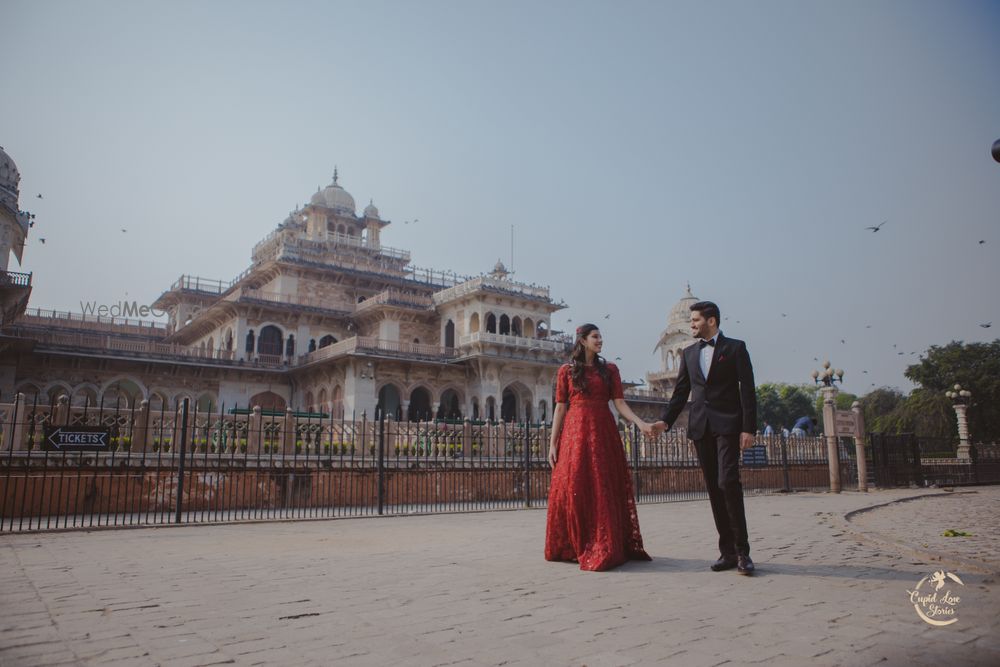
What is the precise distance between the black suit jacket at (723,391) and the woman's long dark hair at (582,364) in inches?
21.6

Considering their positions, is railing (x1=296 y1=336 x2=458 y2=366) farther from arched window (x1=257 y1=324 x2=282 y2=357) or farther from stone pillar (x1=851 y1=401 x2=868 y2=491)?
stone pillar (x1=851 y1=401 x2=868 y2=491)

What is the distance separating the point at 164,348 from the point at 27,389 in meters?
4.79

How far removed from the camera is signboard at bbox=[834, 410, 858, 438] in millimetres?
14039

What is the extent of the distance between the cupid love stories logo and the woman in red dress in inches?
62.7

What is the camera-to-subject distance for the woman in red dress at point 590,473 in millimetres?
4172

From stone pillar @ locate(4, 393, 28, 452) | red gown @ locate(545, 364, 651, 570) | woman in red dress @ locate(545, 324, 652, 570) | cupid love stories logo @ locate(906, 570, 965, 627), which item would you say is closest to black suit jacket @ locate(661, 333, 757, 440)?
woman in red dress @ locate(545, 324, 652, 570)

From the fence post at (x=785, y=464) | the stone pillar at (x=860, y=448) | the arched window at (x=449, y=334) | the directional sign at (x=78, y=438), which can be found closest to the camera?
the directional sign at (x=78, y=438)

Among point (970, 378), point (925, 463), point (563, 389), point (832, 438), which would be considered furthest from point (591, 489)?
point (970, 378)

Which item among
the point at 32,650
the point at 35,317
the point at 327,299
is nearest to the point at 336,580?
the point at 32,650

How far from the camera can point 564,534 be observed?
4.35 metres

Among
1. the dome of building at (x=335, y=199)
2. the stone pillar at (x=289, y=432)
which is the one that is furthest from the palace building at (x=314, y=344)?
the stone pillar at (x=289, y=432)

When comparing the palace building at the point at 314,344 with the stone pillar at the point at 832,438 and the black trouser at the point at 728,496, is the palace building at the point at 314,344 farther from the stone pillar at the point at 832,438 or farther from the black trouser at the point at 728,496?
the black trouser at the point at 728,496

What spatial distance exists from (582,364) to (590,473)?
2.46 ft

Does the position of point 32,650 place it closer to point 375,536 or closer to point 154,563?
point 154,563
